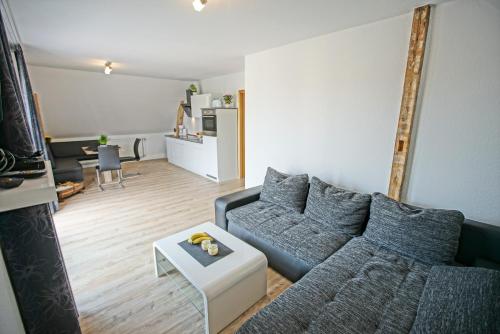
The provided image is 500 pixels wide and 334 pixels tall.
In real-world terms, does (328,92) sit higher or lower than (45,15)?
lower

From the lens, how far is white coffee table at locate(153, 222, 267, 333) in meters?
1.53

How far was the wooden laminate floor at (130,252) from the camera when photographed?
1732 millimetres

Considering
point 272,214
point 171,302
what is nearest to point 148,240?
point 171,302

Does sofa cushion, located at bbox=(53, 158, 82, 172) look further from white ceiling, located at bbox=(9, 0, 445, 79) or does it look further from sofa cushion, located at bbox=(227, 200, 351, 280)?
sofa cushion, located at bbox=(227, 200, 351, 280)

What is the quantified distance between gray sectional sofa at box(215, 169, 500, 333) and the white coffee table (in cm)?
35

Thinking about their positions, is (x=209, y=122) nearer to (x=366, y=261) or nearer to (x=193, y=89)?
(x=193, y=89)

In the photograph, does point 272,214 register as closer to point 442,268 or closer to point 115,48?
point 442,268

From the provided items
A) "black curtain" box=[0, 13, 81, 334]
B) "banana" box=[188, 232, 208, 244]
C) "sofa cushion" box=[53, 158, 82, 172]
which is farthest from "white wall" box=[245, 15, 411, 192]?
"sofa cushion" box=[53, 158, 82, 172]

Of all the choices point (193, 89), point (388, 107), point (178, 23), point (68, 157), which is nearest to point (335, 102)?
point (388, 107)

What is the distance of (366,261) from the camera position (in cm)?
174

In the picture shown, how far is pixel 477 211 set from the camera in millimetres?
1910

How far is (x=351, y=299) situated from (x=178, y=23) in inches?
111

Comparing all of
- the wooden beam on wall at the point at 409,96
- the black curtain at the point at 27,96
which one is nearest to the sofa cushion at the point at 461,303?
the wooden beam on wall at the point at 409,96

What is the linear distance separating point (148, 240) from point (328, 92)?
9.19 ft
